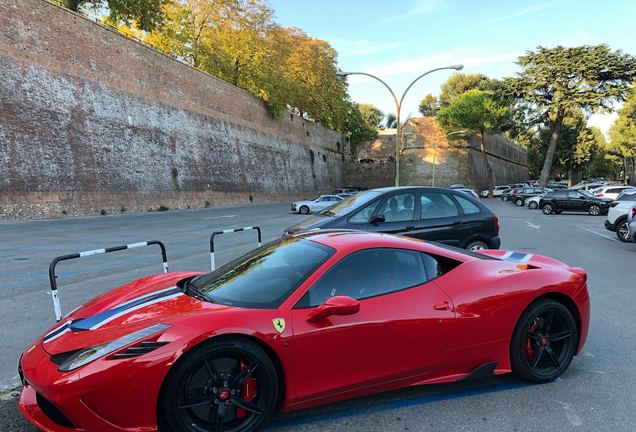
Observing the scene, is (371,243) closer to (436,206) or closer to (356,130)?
(436,206)

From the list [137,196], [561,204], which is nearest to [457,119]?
[561,204]

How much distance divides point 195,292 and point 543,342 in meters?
2.87

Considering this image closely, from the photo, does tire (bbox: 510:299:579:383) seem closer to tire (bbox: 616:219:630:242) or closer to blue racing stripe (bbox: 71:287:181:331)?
blue racing stripe (bbox: 71:287:181:331)

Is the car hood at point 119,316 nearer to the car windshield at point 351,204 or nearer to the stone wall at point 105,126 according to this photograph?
the car windshield at point 351,204

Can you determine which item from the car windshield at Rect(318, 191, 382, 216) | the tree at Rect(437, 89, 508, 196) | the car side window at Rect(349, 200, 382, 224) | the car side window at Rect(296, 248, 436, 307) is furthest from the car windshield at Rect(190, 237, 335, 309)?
the tree at Rect(437, 89, 508, 196)

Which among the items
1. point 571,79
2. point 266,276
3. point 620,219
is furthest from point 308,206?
point 571,79

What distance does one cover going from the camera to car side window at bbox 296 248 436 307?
3.20 m

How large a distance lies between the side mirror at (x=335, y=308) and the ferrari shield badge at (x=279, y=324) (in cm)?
17

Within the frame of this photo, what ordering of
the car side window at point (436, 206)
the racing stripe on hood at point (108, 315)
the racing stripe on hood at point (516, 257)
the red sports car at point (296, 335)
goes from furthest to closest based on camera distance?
the car side window at point (436, 206)
the racing stripe on hood at point (516, 257)
the racing stripe on hood at point (108, 315)
the red sports car at point (296, 335)

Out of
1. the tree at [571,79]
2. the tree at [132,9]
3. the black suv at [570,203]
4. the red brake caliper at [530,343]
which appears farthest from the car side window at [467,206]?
the tree at [571,79]

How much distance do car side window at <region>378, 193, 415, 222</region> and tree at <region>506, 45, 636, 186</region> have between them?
4406 cm

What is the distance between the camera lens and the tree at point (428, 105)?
97000 millimetres

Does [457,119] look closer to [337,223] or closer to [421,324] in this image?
[337,223]

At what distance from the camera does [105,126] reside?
25344mm
